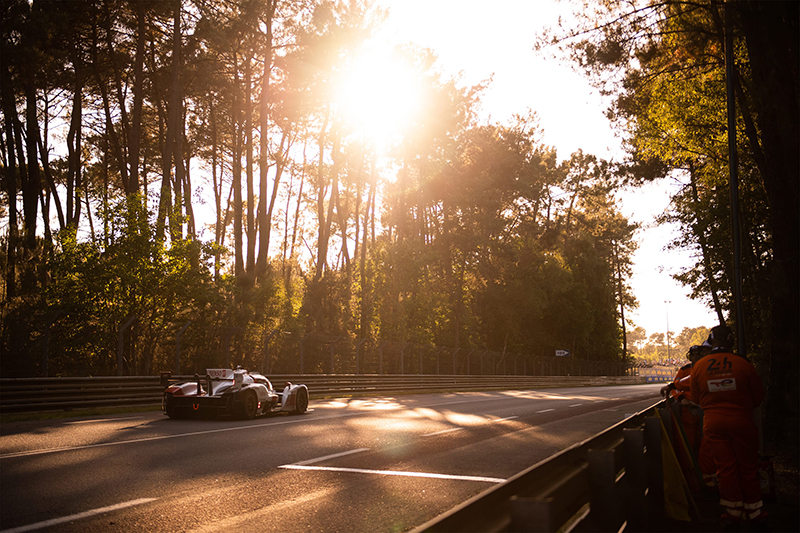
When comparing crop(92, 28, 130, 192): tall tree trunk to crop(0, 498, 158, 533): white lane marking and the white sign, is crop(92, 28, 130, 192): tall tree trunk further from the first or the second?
the white sign

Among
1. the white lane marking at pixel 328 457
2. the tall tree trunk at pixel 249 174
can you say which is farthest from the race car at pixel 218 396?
the tall tree trunk at pixel 249 174

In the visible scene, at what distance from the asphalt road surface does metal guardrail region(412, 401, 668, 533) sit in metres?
1.73

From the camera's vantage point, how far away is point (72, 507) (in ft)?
19.1

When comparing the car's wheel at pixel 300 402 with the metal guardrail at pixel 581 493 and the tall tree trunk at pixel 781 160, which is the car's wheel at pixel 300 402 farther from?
the metal guardrail at pixel 581 493

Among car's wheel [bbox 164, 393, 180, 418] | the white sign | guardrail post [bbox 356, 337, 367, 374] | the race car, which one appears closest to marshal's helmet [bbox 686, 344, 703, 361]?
the white sign

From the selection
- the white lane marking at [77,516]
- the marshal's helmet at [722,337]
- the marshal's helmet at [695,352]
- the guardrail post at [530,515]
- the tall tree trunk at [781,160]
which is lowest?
the white lane marking at [77,516]

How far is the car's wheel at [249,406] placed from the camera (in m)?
14.1

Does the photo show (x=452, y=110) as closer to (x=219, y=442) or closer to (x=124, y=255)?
(x=124, y=255)

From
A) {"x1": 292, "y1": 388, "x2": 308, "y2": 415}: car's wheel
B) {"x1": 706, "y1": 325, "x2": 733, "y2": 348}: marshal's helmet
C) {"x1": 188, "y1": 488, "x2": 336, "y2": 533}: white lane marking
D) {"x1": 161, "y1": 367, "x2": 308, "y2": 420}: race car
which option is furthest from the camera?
{"x1": 292, "y1": 388, "x2": 308, "y2": 415}: car's wheel

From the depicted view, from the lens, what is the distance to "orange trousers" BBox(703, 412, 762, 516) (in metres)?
5.67

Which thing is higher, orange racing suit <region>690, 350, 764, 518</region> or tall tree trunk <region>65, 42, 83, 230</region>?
tall tree trunk <region>65, 42, 83, 230</region>

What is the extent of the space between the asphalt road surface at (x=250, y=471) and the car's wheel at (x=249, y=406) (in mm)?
285

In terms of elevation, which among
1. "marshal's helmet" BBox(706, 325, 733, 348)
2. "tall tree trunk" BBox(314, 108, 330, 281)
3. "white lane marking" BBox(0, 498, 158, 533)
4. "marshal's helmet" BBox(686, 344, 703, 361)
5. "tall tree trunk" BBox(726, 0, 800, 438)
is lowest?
"white lane marking" BBox(0, 498, 158, 533)

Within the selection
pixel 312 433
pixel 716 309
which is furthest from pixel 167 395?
pixel 716 309
